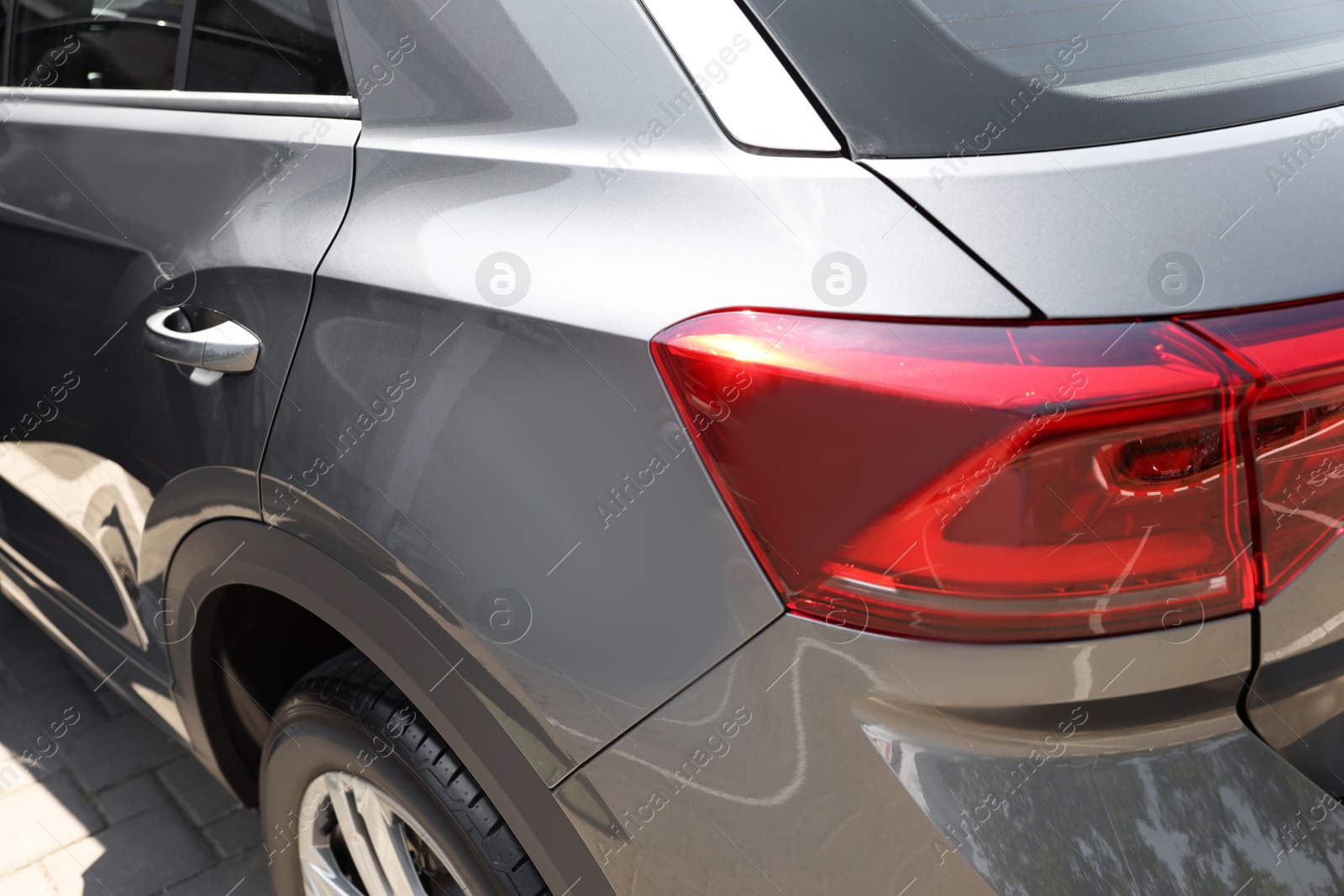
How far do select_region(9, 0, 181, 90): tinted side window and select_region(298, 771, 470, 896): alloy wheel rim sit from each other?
47.2 inches

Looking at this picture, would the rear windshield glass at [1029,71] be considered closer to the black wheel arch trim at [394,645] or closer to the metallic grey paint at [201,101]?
the metallic grey paint at [201,101]

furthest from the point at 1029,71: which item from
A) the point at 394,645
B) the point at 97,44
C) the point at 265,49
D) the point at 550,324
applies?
the point at 97,44

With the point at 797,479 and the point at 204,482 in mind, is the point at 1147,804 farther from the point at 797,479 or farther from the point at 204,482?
the point at 204,482

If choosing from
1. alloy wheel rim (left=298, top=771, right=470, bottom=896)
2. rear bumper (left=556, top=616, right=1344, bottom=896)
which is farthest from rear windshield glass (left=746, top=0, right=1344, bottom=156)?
alloy wheel rim (left=298, top=771, right=470, bottom=896)

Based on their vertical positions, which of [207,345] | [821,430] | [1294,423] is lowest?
[1294,423]

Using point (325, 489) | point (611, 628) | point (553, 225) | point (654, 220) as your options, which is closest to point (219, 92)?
point (325, 489)

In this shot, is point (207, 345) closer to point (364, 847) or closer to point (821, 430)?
point (364, 847)

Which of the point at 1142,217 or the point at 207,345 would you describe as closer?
the point at 1142,217

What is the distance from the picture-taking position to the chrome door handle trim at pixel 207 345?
1.48 meters

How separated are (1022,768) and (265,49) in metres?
1.45

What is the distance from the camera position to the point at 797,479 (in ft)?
3.23

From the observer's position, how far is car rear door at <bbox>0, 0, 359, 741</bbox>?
1.49m

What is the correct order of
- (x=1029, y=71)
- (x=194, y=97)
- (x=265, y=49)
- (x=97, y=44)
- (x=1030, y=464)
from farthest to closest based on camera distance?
(x=97, y=44), (x=194, y=97), (x=265, y=49), (x=1029, y=71), (x=1030, y=464)

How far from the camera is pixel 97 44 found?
80.7 inches
